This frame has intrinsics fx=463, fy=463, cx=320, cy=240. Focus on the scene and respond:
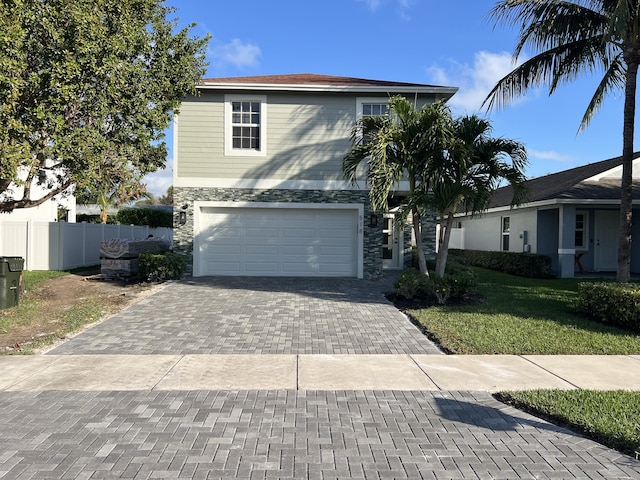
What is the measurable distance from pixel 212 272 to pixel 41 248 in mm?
7233

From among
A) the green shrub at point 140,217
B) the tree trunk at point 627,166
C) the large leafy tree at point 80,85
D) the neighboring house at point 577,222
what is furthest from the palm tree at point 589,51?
the green shrub at point 140,217

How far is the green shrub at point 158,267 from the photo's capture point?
45.2 ft

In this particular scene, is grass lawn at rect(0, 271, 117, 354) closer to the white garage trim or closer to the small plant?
the white garage trim

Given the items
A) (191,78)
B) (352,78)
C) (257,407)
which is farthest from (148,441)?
(352,78)

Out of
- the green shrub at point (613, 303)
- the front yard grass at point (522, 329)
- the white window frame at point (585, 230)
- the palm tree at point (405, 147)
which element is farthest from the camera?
the white window frame at point (585, 230)

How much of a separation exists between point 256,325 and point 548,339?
16.7 feet

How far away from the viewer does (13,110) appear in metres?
8.88

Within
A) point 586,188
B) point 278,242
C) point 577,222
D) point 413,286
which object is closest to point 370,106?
point 278,242

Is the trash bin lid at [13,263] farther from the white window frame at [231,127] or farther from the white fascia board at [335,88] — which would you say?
the white fascia board at [335,88]

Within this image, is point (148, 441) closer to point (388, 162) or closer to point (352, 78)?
point (388, 162)

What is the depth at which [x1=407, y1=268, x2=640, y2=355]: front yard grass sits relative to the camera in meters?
7.20

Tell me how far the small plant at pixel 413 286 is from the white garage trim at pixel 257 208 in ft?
13.9

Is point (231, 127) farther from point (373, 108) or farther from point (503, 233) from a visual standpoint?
point (503, 233)

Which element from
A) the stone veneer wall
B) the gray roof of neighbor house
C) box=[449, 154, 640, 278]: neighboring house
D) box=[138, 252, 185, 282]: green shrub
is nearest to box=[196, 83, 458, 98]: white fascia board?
the stone veneer wall
